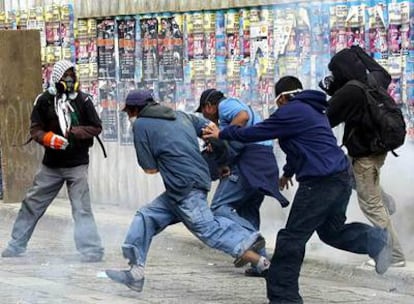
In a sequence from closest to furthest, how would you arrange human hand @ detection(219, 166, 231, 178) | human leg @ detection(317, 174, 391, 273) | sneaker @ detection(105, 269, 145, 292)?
human leg @ detection(317, 174, 391, 273) < sneaker @ detection(105, 269, 145, 292) < human hand @ detection(219, 166, 231, 178)

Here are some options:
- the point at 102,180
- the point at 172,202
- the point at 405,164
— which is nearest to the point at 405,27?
the point at 405,164

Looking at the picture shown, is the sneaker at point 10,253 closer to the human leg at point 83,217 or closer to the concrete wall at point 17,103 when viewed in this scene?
the human leg at point 83,217

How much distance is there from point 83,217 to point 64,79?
4.05 ft

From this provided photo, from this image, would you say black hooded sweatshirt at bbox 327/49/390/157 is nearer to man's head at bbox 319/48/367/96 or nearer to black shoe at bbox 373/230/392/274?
man's head at bbox 319/48/367/96

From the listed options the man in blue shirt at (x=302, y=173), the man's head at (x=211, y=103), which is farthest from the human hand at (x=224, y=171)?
the man in blue shirt at (x=302, y=173)

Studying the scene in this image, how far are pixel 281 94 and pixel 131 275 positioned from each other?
5.63 ft

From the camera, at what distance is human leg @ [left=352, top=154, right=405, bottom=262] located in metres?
10.1

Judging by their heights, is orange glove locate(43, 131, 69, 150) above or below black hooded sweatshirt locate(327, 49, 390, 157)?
below

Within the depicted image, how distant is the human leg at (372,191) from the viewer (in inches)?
397

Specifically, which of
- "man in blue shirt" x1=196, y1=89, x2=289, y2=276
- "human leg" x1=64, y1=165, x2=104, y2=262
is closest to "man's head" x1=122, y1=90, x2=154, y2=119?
"man in blue shirt" x1=196, y1=89, x2=289, y2=276

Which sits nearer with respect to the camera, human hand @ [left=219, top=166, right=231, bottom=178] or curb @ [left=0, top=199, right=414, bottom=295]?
curb @ [left=0, top=199, right=414, bottom=295]

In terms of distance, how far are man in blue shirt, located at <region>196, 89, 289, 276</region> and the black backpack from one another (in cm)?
89

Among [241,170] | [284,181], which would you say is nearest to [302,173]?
[284,181]

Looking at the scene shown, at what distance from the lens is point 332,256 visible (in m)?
11.0
